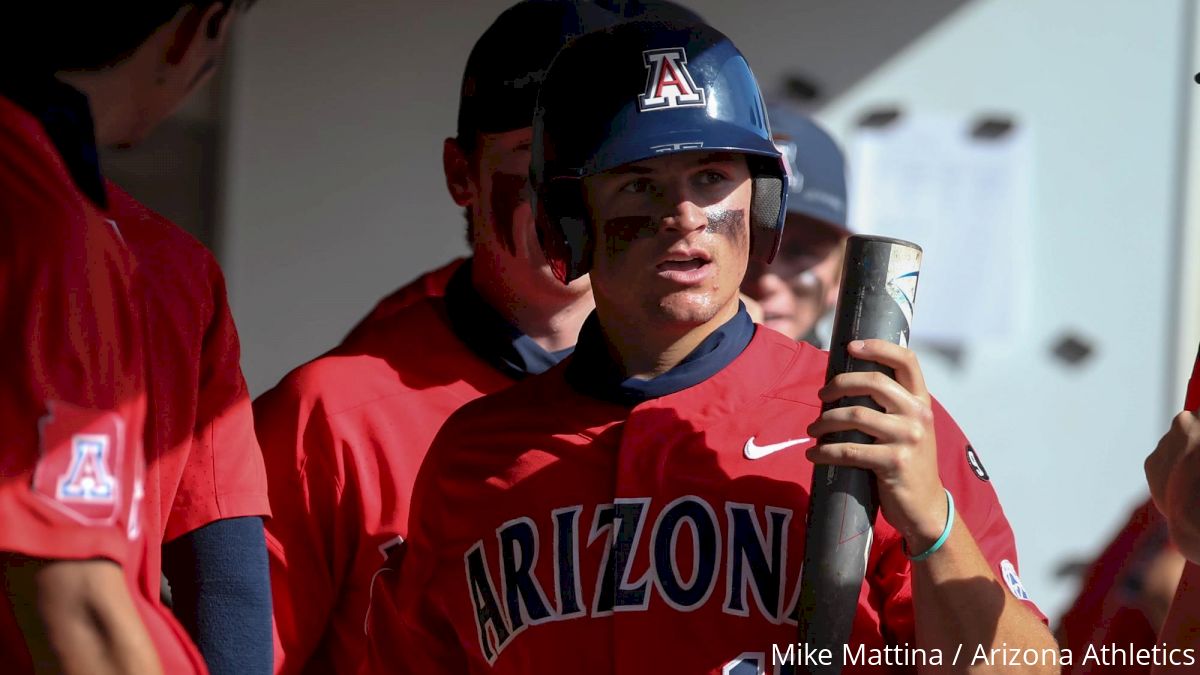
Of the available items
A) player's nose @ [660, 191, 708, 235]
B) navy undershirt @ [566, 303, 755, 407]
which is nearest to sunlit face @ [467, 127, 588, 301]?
navy undershirt @ [566, 303, 755, 407]

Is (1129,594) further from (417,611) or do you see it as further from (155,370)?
(155,370)

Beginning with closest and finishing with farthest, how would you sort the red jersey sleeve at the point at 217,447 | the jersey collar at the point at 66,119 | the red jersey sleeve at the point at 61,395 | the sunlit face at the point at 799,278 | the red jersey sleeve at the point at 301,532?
1. the red jersey sleeve at the point at 61,395
2. the jersey collar at the point at 66,119
3. the red jersey sleeve at the point at 217,447
4. the red jersey sleeve at the point at 301,532
5. the sunlit face at the point at 799,278

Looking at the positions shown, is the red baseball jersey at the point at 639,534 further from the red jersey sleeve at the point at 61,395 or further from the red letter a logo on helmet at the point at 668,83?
the red jersey sleeve at the point at 61,395

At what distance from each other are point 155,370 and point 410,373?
120 centimetres

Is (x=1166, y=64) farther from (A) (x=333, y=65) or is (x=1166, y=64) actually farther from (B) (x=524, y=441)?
(B) (x=524, y=441)

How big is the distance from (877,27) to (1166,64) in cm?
104

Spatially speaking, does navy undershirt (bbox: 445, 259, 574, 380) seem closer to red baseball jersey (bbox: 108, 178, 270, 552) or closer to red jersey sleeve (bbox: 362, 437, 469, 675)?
red jersey sleeve (bbox: 362, 437, 469, 675)

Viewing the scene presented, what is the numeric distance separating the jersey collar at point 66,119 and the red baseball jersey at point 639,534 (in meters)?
0.80

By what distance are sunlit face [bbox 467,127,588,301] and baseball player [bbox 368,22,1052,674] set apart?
0.46m

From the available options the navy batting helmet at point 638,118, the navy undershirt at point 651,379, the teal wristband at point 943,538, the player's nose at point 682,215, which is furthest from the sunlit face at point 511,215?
the teal wristband at point 943,538

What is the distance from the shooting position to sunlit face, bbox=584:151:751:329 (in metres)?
2.46

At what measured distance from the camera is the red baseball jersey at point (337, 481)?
303cm

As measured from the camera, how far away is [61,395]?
184 cm

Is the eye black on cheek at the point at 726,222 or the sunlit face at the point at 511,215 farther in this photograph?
the sunlit face at the point at 511,215
